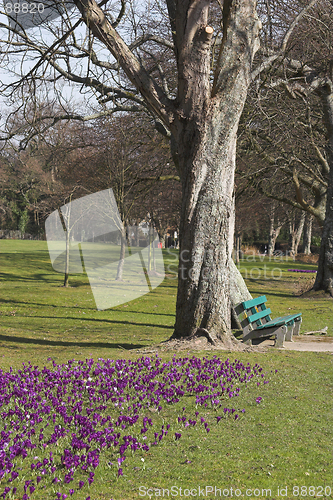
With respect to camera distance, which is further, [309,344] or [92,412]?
[309,344]

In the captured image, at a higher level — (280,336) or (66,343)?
(280,336)

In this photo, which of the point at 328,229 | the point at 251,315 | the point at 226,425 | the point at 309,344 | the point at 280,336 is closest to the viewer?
the point at 226,425

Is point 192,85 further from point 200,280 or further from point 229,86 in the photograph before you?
point 200,280

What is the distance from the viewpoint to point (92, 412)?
462 centimetres

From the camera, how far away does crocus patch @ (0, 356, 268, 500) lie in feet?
11.1

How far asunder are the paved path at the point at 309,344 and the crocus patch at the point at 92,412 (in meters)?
2.53

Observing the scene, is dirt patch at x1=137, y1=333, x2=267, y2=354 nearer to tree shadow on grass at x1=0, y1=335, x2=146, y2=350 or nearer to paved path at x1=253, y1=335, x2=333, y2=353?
tree shadow on grass at x1=0, y1=335, x2=146, y2=350

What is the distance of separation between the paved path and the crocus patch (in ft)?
8.29

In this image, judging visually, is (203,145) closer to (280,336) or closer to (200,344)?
(200,344)

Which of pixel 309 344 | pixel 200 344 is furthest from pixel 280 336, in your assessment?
pixel 200 344

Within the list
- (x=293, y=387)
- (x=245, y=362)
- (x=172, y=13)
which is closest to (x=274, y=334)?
(x=245, y=362)

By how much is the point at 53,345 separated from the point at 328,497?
6644 mm

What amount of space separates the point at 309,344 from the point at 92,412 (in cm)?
558

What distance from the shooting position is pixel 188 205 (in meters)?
7.54
